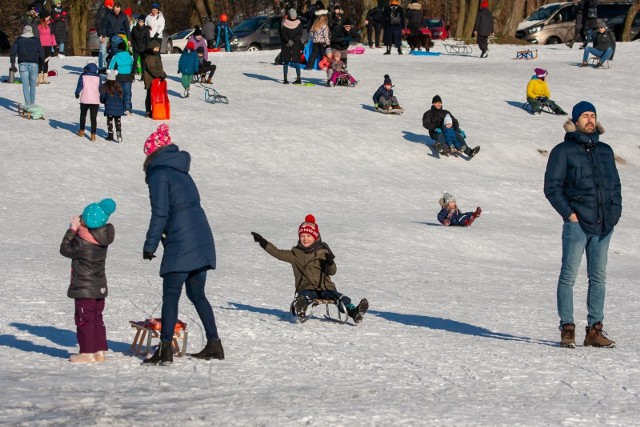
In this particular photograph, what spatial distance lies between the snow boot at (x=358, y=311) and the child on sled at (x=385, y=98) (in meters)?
16.7

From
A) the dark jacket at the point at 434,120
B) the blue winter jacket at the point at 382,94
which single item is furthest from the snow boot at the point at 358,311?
the blue winter jacket at the point at 382,94

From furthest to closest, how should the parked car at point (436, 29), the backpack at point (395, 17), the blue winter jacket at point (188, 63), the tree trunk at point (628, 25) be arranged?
the parked car at point (436, 29)
the tree trunk at point (628, 25)
the backpack at point (395, 17)
the blue winter jacket at point (188, 63)

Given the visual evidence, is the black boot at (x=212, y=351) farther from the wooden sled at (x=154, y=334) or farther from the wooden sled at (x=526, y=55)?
the wooden sled at (x=526, y=55)

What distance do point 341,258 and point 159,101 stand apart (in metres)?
10.5

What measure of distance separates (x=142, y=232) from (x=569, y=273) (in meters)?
7.68

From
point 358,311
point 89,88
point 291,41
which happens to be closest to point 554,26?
point 291,41

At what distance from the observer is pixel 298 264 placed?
362 inches

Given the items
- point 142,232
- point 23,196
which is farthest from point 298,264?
point 23,196

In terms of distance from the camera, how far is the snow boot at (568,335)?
8141mm

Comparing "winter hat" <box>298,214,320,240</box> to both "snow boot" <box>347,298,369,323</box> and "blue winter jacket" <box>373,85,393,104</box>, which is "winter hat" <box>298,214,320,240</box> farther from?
"blue winter jacket" <box>373,85,393,104</box>

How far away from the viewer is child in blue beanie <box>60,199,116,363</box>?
7.13 metres

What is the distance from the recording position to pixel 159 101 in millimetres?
22969

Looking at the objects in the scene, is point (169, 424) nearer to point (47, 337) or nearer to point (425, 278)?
point (47, 337)

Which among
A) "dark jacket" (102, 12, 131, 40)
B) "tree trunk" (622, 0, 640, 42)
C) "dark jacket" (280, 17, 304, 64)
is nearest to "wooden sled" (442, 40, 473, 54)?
"tree trunk" (622, 0, 640, 42)
